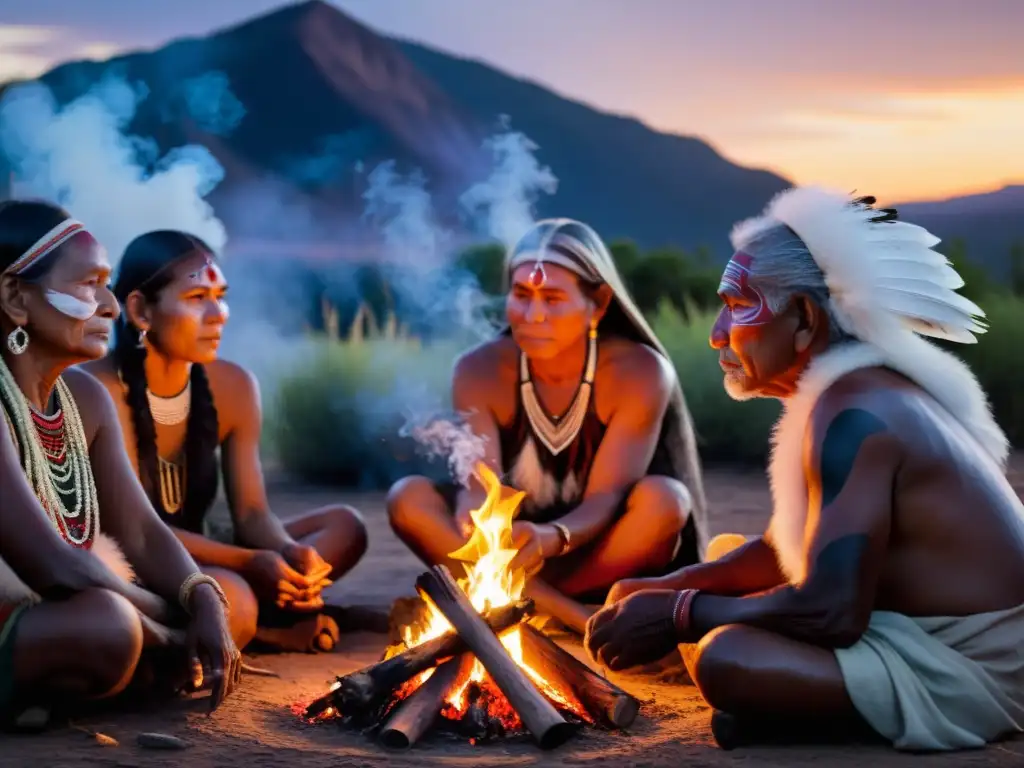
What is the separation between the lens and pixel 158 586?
4.72 metres

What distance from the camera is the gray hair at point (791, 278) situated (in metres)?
4.21

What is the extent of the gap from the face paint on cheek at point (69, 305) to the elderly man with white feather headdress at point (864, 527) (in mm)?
1904

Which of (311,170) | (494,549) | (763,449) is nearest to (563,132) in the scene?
(311,170)

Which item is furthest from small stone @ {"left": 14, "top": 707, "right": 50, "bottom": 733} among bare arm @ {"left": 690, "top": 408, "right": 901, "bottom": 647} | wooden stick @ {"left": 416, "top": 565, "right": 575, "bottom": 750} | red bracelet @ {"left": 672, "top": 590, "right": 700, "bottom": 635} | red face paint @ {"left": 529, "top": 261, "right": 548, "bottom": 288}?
red face paint @ {"left": 529, "top": 261, "right": 548, "bottom": 288}

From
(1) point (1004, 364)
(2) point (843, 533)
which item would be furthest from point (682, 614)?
(1) point (1004, 364)

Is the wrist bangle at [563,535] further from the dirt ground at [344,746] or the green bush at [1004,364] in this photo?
the green bush at [1004,364]

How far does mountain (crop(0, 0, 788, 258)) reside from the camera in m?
14.0

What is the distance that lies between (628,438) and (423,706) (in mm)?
1883

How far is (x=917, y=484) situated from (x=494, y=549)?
60.5 inches

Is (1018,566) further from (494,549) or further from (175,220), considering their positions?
(175,220)

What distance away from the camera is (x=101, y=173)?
243 inches

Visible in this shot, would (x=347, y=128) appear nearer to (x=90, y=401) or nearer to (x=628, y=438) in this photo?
(x=628, y=438)

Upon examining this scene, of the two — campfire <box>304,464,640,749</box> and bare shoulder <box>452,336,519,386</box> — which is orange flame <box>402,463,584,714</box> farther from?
bare shoulder <box>452,336,519,386</box>

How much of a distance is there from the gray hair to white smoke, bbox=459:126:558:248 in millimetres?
2057
